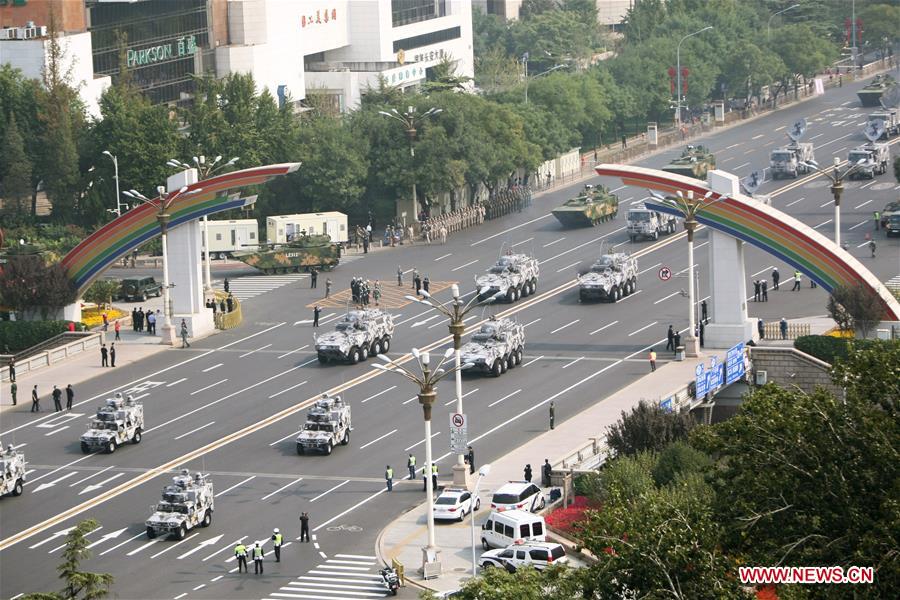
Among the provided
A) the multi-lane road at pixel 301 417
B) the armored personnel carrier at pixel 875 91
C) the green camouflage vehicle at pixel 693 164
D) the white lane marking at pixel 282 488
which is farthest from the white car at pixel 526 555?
the armored personnel carrier at pixel 875 91

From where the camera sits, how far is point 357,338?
338 feet

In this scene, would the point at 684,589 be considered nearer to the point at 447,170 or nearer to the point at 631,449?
the point at 631,449

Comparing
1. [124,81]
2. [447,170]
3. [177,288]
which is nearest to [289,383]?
[177,288]

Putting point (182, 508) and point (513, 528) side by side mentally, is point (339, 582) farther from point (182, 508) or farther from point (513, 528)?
point (182, 508)

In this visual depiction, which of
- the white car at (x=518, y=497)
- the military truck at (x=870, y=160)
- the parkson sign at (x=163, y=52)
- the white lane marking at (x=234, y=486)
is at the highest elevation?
the parkson sign at (x=163, y=52)

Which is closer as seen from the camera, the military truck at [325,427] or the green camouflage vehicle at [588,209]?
the military truck at [325,427]

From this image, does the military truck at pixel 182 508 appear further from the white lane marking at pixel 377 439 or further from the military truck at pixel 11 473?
the white lane marking at pixel 377 439

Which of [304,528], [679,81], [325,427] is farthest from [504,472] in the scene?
[679,81]

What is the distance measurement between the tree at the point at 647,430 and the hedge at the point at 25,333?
3981 cm

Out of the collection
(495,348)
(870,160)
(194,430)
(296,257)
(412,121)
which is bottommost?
(194,430)

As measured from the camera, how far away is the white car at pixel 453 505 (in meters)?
77.1

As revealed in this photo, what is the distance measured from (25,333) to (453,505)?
4083 centimetres

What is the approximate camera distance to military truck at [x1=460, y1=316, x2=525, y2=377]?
99125mm

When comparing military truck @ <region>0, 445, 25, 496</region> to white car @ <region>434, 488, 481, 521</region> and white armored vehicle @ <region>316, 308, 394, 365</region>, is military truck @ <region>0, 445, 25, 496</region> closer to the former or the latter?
white car @ <region>434, 488, 481, 521</region>
